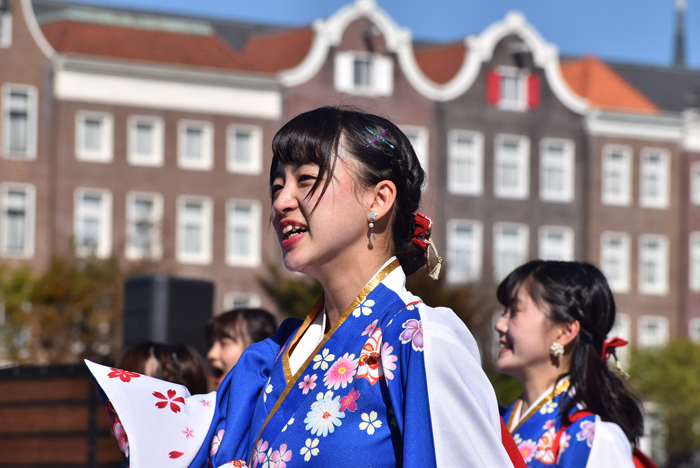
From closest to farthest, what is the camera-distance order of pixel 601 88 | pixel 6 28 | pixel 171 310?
pixel 171 310 < pixel 6 28 < pixel 601 88

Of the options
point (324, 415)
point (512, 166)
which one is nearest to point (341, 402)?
point (324, 415)

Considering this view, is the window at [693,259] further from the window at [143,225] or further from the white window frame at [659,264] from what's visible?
the window at [143,225]

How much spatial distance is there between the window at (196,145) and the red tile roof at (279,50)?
2.35 meters

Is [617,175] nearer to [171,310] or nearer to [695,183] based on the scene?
[695,183]

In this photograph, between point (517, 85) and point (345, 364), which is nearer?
point (345, 364)

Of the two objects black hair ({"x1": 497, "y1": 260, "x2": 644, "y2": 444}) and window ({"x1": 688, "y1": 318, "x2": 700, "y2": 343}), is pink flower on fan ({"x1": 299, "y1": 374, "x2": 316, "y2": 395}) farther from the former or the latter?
window ({"x1": 688, "y1": 318, "x2": 700, "y2": 343})

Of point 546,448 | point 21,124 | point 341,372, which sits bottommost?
point 546,448

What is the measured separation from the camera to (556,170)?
34.1 meters

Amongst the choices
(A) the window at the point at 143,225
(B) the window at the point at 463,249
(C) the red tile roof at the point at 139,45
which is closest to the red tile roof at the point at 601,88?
(B) the window at the point at 463,249

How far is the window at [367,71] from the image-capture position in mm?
31547

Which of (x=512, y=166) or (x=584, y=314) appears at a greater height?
(x=512, y=166)

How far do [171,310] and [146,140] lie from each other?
20.5 meters

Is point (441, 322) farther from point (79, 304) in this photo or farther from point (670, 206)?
point (670, 206)

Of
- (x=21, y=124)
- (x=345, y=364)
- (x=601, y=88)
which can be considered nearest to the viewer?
(x=345, y=364)
